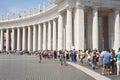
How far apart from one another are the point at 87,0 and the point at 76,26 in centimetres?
515

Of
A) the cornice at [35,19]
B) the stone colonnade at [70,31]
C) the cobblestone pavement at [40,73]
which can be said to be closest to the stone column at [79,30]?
the stone colonnade at [70,31]

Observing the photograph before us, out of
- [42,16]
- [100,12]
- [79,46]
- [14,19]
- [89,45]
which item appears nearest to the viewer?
[79,46]

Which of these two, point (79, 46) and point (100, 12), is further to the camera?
point (100, 12)

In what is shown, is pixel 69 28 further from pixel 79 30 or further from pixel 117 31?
pixel 117 31

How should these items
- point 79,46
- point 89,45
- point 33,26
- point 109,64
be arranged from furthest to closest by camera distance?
point 33,26
point 89,45
point 79,46
point 109,64

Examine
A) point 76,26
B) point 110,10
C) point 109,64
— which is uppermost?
point 110,10

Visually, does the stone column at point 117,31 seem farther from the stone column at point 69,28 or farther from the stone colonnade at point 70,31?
the stone column at point 69,28

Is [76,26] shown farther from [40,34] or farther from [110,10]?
[40,34]

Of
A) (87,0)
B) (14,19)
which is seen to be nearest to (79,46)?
(87,0)

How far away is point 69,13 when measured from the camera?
5272cm

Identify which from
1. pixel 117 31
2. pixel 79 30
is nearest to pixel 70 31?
pixel 79 30

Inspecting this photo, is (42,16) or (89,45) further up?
(42,16)

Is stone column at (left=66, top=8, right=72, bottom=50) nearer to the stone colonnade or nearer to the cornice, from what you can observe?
the stone colonnade

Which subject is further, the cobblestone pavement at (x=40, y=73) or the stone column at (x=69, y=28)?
the stone column at (x=69, y=28)
